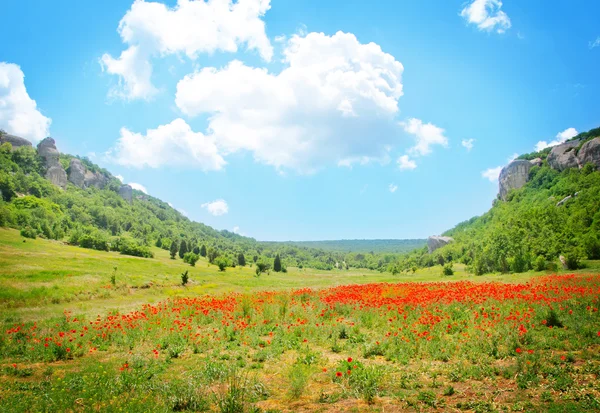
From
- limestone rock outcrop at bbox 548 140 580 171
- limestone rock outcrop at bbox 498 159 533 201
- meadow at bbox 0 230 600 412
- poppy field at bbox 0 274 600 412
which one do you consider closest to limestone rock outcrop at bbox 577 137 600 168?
limestone rock outcrop at bbox 548 140 580 171

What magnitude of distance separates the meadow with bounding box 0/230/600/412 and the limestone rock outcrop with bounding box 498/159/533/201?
179m

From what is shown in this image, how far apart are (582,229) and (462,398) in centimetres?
7701

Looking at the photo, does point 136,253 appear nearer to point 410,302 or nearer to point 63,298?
point 63,298

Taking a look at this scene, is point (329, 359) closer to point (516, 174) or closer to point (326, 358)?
point (326, 358)

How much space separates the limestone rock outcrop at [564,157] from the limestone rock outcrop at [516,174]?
18.6 m

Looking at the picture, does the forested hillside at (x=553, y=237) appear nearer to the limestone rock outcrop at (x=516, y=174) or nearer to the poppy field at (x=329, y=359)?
the poppy field at (x=329, y=359)

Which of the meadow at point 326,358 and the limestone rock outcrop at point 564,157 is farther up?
the limestone rock outcrop at point 564,157

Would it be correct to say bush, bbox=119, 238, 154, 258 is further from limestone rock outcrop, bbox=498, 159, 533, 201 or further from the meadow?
limestone rock outcrop, bbox=498, 159, 533, 201

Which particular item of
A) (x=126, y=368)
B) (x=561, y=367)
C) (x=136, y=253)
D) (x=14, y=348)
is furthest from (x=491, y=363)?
(x=136, y=253)

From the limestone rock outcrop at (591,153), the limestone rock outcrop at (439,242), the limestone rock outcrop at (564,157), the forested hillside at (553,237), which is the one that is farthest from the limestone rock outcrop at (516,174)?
the forested hillside at (553,237)

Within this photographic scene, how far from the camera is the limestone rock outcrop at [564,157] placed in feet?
404

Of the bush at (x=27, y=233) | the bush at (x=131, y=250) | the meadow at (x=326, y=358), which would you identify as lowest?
the bush at (x=131, y=250)

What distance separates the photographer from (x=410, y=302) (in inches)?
632

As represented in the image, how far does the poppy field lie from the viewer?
666cm
